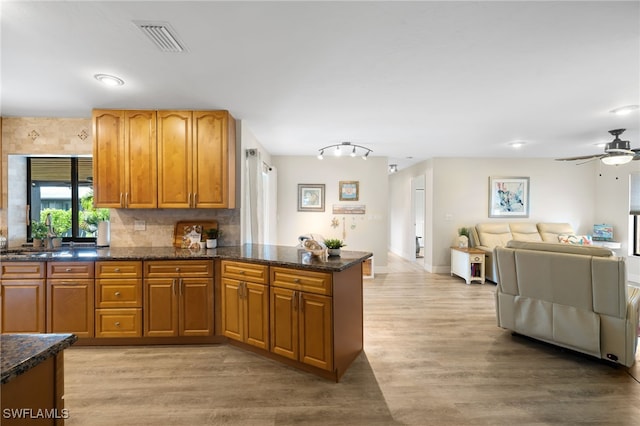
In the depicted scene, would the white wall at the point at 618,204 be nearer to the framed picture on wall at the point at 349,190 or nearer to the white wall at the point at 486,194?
the white wall at the point at 486,194

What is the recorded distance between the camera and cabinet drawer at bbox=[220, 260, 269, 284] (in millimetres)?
2645

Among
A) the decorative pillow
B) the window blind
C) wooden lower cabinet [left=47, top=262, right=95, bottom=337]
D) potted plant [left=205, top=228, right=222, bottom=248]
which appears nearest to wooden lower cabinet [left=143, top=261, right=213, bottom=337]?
potted plant [left=205, top=228, right=222, bottom=248]

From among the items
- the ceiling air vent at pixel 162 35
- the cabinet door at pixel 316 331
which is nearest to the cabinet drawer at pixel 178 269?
the cabinet door at pixel 316 331

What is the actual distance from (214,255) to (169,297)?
605mm

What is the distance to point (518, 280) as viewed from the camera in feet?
10.00

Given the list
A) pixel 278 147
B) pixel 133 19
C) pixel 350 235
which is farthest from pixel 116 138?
pixel 350 235

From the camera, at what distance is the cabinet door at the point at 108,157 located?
321 cm

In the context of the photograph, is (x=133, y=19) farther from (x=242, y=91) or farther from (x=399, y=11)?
(x=399, y=11)

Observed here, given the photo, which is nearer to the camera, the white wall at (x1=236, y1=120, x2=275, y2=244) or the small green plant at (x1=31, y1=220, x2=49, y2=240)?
the small green plant at (x1=31, y1=220, x2=49, y2=240)

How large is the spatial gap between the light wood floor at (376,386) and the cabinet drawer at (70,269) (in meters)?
0.75

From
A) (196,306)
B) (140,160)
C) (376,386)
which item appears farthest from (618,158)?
(140,160)

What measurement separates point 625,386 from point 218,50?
4030 mm

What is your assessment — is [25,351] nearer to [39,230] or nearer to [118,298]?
[118,298]

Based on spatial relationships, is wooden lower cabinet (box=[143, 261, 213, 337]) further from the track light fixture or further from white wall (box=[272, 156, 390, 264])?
white wall (box=[272, 156, 390, 264])
